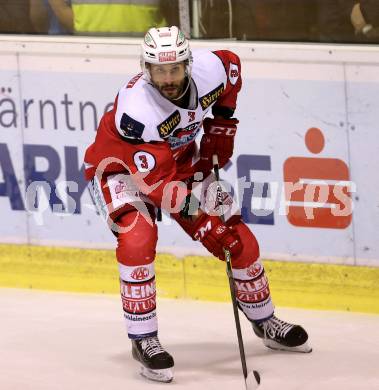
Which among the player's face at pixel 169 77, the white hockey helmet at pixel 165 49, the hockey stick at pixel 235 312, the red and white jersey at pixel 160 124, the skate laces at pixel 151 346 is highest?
the white hockey helmet at pixel 165 49

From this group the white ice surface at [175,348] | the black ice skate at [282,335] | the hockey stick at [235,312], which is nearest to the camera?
the hockey stick at [235,312]

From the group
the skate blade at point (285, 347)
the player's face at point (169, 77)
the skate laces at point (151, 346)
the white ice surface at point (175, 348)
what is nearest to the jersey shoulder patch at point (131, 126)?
the player's face at point (169, 77)

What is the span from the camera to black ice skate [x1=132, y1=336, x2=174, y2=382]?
5609 millimetres

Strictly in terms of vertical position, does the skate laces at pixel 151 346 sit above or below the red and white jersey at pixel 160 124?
below

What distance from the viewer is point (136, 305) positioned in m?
5.62

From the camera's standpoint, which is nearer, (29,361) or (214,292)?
(29,361)

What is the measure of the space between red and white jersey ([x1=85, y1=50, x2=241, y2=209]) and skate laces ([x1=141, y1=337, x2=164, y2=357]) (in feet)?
1.89

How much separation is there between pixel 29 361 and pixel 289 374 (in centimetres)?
112

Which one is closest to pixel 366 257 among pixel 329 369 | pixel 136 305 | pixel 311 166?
pixel 311 166

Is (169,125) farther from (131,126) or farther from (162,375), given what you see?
(162,375)

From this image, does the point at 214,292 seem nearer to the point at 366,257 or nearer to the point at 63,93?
the point at 366,257

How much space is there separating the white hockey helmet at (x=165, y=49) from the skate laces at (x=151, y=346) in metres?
1.07

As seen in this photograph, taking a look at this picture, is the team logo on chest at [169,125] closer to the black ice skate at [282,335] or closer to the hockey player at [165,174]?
the hockey player at [165,174]

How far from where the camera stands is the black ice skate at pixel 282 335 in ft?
19.3
